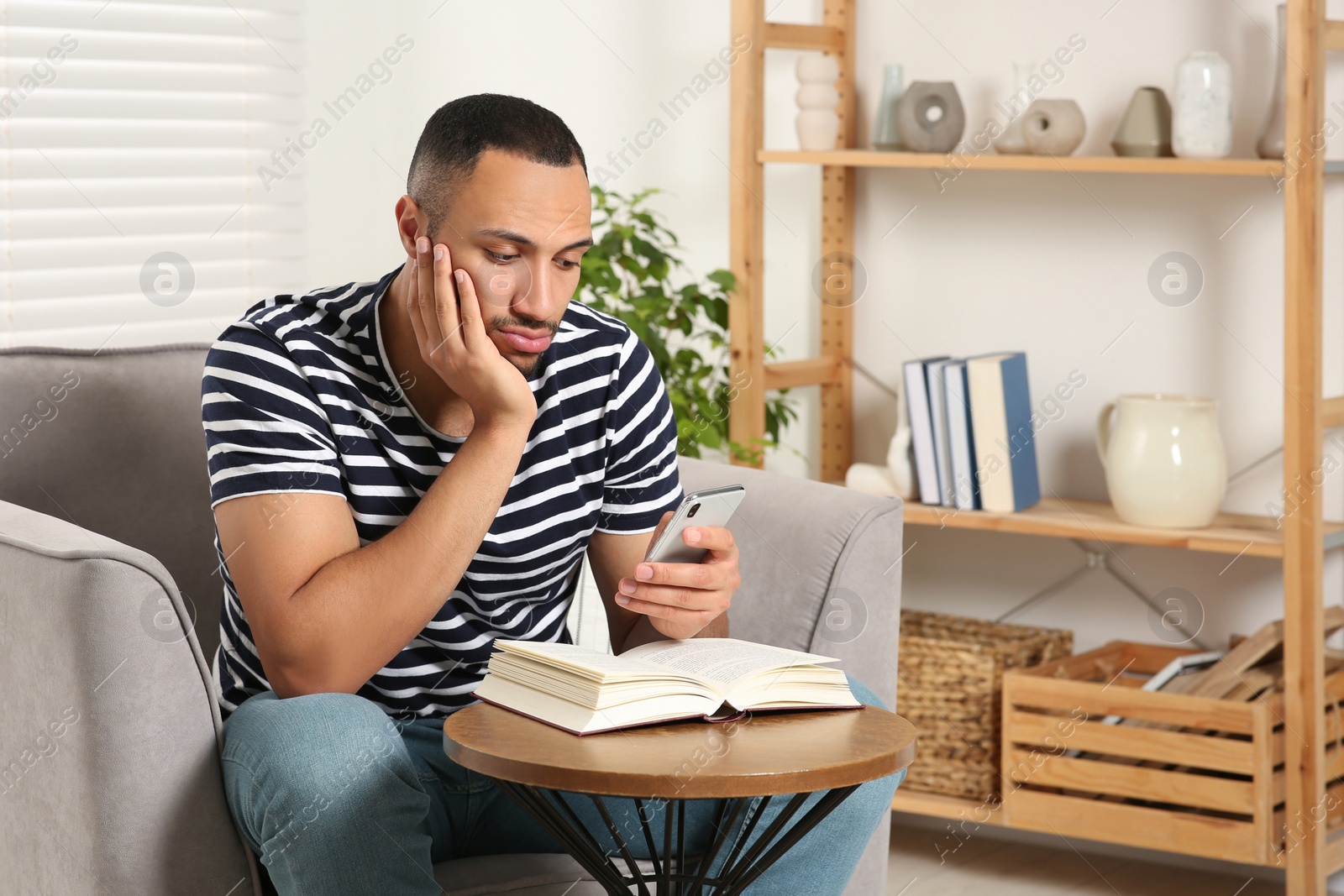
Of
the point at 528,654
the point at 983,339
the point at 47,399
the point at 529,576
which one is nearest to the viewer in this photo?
the point at 528,654

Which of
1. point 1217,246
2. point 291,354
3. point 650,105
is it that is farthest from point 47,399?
point 1217,246

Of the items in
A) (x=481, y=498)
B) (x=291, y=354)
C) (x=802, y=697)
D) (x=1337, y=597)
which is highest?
(x=291, y=354)

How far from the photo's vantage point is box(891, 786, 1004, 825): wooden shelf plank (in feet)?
7.82

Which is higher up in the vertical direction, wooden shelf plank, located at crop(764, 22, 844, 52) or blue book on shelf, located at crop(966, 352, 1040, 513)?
wooden shelf plank, located at crop(764, 22, 844, 52)

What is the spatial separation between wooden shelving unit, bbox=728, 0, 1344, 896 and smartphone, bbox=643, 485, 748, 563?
112 centimetres

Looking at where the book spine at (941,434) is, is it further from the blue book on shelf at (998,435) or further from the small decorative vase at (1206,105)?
the small decorative vase at (1206,105)

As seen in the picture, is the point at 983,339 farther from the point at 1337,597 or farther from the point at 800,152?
the point at 1337,597

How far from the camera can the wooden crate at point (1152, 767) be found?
7.11 feet

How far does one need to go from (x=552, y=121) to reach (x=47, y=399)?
0.70 m

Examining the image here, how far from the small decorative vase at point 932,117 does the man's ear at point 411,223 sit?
4.16ft

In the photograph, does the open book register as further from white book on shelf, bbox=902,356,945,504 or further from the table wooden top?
white book on shelf, bbox=902,356,945,504

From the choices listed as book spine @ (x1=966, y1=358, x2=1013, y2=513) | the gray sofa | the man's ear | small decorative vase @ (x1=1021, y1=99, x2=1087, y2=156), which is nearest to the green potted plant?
book spine @ (x1=966, y1=358, x2=1013, y2=513)

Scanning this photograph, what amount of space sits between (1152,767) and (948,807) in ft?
1.08

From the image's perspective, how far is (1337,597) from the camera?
2375mm
